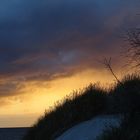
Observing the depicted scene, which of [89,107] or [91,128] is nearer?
[91,128]

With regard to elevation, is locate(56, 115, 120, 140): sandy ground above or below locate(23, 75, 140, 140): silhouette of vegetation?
below

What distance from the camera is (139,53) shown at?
1920cm

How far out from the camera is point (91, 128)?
20.2 meters

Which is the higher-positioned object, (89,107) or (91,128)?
(89,107)

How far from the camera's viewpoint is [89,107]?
73.3 ft

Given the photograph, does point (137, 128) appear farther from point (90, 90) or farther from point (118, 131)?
point (90, 90)

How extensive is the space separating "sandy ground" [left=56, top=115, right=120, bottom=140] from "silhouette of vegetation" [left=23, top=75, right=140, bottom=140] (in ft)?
1.56

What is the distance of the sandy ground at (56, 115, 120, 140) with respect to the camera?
64.0 ft

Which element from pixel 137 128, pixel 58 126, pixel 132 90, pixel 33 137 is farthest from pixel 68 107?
pixel 137 128

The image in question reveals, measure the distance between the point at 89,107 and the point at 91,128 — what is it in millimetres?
2152

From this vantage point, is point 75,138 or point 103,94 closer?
point 75,138

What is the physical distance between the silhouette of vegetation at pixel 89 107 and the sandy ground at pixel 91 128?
1.56ft

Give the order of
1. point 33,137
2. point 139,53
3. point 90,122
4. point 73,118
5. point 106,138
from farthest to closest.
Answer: point 33,137, point 73,118, point 90,122, point 139,53, point 106,138

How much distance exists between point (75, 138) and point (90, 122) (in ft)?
3.60
